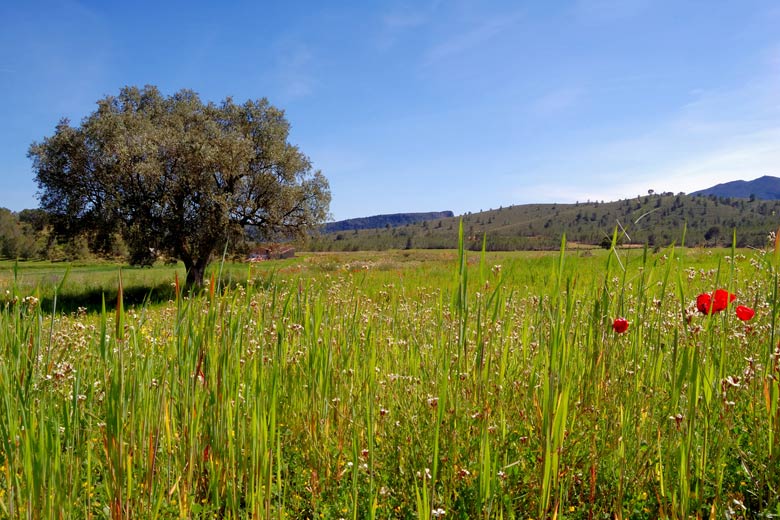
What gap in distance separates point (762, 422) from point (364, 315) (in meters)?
3.45

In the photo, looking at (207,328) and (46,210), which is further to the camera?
(46,210)

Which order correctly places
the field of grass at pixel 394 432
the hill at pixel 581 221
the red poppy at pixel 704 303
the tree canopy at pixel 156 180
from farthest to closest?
the hill at pixel 581 221 < the tree canopy at pixel 156 180 < the red poppy at pixel 704 303 < the field of grass at pixel 394 432

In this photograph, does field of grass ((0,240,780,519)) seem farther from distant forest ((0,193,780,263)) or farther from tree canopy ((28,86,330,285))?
tree canopy ((28,86,330,285))

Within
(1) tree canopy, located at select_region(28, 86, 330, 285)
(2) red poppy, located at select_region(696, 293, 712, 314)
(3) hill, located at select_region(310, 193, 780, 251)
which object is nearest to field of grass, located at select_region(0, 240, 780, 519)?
(2) red poppy, located at select_region(696, 293, 712, 314)

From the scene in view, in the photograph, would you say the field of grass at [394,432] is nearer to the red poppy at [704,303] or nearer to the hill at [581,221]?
the red poppy at [704,303]

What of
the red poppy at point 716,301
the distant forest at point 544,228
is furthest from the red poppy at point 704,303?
the distant forest at point 544,228

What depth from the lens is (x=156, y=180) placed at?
62.6 feet

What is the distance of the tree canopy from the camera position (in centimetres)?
1873

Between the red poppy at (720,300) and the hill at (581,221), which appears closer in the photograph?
the red poppy at (720,300)

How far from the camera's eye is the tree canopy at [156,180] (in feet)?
61.5

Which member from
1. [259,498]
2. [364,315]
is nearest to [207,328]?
[259,498]

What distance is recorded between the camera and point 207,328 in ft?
7.65

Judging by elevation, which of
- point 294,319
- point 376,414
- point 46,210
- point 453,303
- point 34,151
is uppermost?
point 34,151

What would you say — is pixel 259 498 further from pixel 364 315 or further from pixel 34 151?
pixel 34 151
